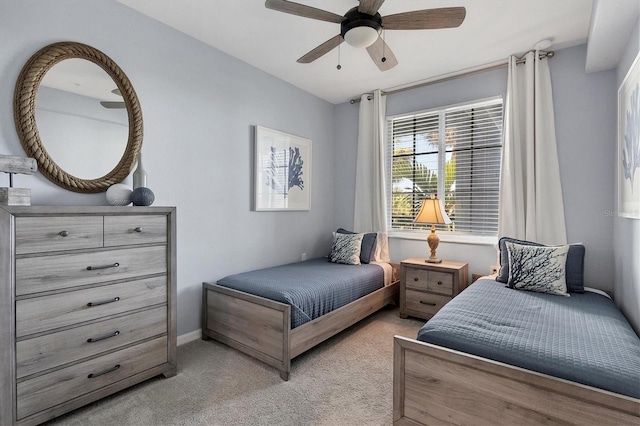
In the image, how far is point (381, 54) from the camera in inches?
91.9

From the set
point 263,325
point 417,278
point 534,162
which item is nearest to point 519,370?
point 263,325

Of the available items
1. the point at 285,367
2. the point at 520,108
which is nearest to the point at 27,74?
the point at 285,367

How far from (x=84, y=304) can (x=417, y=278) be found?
2.90 meters

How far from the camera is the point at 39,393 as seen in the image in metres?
1.66

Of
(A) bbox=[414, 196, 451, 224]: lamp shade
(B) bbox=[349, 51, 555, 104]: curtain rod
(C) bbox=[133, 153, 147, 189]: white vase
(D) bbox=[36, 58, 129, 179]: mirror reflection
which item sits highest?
(B) bbox=[349, 51, 555, 104]: curtain rod

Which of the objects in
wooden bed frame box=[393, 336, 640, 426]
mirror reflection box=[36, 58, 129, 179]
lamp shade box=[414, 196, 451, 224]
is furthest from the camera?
lamp shade box=[414, 196, 451, 224]

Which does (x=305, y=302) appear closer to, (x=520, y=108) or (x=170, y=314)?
(x=170, y=314)

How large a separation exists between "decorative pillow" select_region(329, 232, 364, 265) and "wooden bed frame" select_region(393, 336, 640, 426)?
6.34ft

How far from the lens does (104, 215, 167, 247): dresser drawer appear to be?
1.95m

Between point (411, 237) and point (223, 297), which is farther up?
point (411, 237)

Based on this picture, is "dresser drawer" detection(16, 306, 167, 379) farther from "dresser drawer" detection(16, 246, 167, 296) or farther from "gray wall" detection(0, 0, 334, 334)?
"gray wall" detection(0, 0, 334, 334)

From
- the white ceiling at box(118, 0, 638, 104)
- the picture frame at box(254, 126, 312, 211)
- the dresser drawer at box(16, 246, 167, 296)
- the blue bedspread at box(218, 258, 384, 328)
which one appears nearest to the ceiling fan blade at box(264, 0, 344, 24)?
the white ceiling at box(118, 0, 638, 104)

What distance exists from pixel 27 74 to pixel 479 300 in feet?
10.7

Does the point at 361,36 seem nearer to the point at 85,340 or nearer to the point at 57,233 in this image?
the point at 57,233
